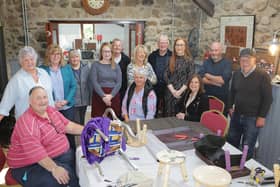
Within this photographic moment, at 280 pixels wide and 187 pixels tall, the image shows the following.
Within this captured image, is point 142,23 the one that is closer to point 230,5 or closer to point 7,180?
point 230,5

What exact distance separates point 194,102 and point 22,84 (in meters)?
1.61

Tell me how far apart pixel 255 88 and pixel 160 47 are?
52.6 inches

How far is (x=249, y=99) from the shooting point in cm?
273

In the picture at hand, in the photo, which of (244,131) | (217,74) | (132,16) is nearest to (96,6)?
(132,16)

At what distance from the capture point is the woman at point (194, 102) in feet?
9.20

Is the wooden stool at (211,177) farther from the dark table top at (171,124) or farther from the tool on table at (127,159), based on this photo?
the dark table top at (171,124)

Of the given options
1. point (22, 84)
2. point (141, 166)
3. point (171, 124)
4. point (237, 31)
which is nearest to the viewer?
point (141, 166)

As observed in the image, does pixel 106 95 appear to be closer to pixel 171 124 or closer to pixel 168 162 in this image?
pixel 171 124

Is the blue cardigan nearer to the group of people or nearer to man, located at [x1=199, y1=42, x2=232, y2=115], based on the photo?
the group of people

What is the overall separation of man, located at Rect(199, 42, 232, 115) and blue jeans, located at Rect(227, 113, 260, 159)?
1.67 ft

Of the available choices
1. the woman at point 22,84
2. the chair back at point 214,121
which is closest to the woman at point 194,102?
the chair back at point 214,121

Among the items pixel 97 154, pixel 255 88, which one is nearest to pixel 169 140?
pixel 97 154

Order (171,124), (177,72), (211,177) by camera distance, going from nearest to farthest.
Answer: (211,177) → (171,124) → (177,72)

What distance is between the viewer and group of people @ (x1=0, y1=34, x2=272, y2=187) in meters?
2.05
